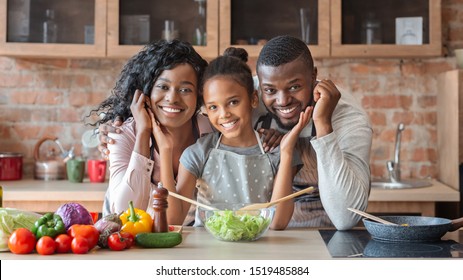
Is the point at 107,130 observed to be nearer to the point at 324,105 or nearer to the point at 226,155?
the point at 226,155

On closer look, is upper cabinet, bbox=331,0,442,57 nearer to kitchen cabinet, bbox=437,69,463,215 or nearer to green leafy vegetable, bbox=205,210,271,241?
kitchen cabinet, bbox=437,69,463,215

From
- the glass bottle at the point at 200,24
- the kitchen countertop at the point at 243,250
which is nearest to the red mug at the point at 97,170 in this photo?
the glass bottle at the point at 200,24

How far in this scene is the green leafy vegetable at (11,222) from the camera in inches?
73.0

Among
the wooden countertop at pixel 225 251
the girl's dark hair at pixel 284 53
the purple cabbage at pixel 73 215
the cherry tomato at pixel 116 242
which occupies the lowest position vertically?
the wooden countertop at pixel 225 251

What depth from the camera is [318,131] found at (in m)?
2.24

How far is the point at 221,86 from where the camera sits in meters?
2.41

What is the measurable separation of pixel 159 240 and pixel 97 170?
1961 mm

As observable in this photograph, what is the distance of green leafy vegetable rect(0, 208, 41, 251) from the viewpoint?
185cm

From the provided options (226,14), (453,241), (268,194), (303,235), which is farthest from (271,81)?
(226,14)

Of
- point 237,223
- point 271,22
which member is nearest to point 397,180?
point 271,22

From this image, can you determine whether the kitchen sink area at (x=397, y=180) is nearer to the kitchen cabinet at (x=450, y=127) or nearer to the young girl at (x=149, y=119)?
the kitchen cabinet at (x=450, y=127)

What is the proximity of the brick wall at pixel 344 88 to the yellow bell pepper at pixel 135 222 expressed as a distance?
214 cm
